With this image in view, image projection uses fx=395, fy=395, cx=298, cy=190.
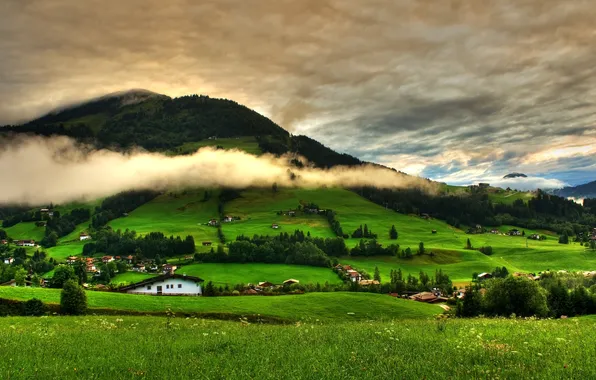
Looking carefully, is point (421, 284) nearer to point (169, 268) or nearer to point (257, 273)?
point (257, 273)

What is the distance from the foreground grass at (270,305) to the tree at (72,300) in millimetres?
4499

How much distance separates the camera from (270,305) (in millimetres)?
52719

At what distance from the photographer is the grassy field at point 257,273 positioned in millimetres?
143500

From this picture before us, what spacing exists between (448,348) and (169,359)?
31.4ft

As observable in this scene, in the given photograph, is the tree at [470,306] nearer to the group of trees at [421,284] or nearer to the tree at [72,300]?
the tree at [72,300]

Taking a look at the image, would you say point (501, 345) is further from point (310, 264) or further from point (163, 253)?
point (163, 253)

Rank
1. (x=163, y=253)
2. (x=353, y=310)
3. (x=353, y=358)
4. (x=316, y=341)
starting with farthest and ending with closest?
(x=163, y=253) → (x=353, y=310) → (x=316, y=341) → (x=353, y=358)

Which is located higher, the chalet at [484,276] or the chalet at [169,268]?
the chalet at [169,268]

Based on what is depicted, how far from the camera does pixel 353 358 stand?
12625mm

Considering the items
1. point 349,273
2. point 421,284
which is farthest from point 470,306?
point 349,273

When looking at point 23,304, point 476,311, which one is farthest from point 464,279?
point 23,304

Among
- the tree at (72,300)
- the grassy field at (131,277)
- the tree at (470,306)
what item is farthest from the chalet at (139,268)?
the tree at (470,306)

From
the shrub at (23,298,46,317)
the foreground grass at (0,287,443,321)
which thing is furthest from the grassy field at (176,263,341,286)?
the shrub at (23,298,46,317)

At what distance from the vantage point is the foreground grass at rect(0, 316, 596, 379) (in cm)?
1097
